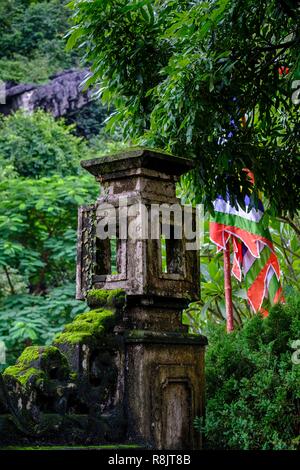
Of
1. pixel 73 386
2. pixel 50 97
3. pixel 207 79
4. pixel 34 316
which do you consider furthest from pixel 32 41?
pixel 73 386

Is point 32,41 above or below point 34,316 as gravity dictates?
above

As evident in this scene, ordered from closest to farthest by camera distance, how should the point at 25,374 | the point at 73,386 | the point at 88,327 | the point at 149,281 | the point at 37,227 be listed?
1. the point at 25,374
2. the point at 73,386
3. the point at 88,327
4. the point at 149,281
5. the point at 37,227

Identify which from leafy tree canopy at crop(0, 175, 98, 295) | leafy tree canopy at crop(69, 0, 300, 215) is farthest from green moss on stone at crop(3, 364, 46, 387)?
leafy tree canopy at crop(0, 175, 98, 295)

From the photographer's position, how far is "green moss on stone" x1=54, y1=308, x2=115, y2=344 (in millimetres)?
6021

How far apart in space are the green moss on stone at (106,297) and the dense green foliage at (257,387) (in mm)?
1063

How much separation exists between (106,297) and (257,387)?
49.8 inches

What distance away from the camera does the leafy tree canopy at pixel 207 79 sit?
22.8 ft

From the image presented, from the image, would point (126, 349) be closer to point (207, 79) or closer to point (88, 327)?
point (88, 327)

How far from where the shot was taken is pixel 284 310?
22.3 ft

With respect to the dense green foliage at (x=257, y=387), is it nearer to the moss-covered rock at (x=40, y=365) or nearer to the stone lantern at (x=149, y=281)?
the stone lantern at (x=149, y=281)

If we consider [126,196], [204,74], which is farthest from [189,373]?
[204,74]

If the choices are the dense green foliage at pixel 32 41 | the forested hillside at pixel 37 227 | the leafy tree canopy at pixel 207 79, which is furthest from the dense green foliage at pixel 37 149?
the leafy tree canopy at pixel 207 79

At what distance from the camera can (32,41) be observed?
29.9 meters
